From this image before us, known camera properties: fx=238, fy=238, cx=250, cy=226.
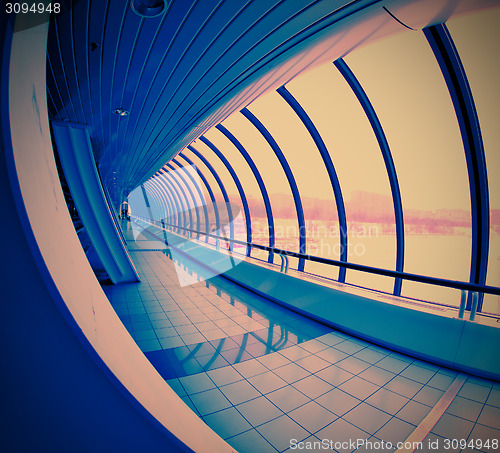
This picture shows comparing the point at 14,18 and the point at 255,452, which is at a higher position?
the point at 14,18

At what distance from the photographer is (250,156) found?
23.1ft

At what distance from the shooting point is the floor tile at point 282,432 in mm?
2109

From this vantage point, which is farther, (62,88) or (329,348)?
(329,348)

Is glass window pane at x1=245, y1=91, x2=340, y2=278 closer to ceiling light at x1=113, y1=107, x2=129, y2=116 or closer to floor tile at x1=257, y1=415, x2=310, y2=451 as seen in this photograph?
ceiling light at x1=113, y1=107, x2=129, y2=116

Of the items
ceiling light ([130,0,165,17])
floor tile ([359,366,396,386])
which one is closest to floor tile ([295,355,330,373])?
floor tile ([359,366,396,386])

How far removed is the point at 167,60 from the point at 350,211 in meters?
4.77

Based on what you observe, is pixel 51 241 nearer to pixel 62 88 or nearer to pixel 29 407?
pixel 29 407

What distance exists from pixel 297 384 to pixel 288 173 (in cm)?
479

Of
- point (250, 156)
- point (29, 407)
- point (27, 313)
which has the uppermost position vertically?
point (250, 156)

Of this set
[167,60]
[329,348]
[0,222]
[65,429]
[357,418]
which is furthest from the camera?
[329,348]

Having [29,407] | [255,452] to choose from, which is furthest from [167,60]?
[255,452]

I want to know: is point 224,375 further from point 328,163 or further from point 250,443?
point 328,163

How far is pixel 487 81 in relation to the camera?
11.0ft

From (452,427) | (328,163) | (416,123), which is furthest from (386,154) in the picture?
(452,427)
